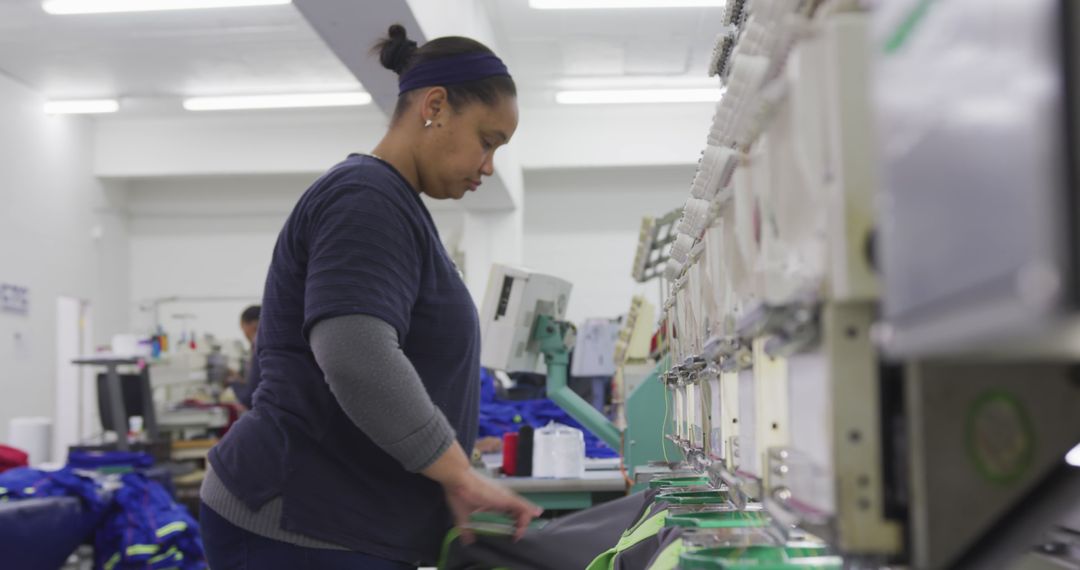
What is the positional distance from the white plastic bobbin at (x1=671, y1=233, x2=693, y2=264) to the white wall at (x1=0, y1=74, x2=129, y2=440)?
6.97 metres

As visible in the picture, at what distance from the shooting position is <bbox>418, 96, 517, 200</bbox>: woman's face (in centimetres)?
164

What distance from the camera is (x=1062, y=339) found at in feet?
1.70

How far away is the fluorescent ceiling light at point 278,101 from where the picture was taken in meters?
8.60

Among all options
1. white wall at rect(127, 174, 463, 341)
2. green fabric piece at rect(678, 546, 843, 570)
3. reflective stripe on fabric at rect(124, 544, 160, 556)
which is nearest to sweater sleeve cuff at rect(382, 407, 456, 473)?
green fabric piece at rect(678, 546, 843, 570)

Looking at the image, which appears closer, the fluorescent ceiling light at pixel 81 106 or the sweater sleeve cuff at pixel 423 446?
the sweater sleeve cuff at pixel 423 446

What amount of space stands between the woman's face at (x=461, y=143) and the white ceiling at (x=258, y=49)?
5393 millimetres

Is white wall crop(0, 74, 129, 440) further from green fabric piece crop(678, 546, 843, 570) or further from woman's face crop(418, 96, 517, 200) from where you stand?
green fabric piece crop(678, 546, 843, 570)

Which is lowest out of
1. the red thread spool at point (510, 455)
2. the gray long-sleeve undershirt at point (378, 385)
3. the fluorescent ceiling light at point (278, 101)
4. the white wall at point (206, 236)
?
the red thread spool at point (510, 455)

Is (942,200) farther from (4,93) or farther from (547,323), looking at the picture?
(4,93)

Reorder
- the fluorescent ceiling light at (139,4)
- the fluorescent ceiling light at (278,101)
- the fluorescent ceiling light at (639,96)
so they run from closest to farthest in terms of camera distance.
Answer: the fluorescent ceiling light at (139,4) < the fluorescent ceiling light at (278,101) < the fluorescent ceiling light at (639,96)

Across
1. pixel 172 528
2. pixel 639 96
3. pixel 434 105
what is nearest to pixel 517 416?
pixel 172 528

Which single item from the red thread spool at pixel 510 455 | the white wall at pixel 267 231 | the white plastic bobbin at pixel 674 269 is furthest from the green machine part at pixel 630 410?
the white wall at pixel 267 231

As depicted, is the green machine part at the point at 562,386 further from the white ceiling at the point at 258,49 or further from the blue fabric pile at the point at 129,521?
the white ceiling at the point at 258,49

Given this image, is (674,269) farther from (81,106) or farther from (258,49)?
(81,106)
